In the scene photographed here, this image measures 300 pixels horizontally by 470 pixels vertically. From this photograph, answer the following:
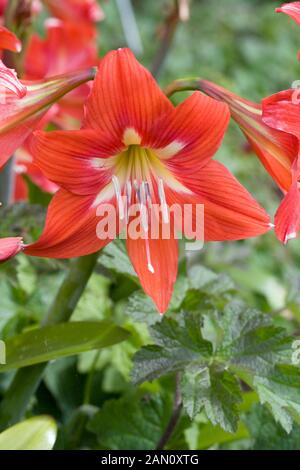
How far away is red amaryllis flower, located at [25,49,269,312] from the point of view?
0.78 metres

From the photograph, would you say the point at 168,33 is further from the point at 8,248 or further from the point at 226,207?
the point at 8,248

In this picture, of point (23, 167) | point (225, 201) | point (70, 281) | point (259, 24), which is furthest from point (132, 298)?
point (259, 24)

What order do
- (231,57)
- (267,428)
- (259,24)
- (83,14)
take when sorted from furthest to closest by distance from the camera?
1. (259,24)
2. (231,57)
3. (83,14)
4. (267,428)

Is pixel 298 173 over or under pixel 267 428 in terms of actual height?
over

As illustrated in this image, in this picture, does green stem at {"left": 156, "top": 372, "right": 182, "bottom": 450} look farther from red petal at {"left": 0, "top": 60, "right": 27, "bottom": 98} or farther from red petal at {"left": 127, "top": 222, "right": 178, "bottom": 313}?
red petal at {"left": 0, "top": 60, "right": 27, "bottom": 98}

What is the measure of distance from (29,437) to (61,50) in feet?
3.06

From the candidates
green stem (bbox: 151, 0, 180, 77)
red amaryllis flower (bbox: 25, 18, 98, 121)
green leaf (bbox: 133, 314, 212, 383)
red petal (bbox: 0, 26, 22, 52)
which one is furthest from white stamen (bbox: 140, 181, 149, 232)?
red amaryllis flower (bbox: 25, 18, 98, 121)

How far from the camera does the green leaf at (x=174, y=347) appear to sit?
87 centimetres

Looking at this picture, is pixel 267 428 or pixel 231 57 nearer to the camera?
pixel 267 428

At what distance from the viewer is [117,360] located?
3.71 ft

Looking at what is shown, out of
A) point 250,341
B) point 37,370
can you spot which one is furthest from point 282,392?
point 37,370

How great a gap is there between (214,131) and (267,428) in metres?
0.42

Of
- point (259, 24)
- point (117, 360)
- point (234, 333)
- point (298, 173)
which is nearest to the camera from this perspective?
point (298, 173)
